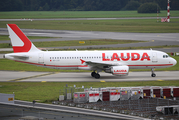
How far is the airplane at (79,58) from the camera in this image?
47438 millimetres

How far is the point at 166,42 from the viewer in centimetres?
9106

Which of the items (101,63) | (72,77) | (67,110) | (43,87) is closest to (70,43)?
(72,77)

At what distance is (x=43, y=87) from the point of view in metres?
40.9

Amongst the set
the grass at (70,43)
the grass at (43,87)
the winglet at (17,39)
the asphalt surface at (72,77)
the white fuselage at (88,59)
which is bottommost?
the grass at (43,87)

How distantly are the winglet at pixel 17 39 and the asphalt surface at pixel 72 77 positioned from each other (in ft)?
15.9

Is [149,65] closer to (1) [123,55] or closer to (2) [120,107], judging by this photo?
(1) [123,55]

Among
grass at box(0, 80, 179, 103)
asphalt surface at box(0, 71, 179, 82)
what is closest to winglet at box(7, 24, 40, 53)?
asphalt surface at box(0, 71, 179, 82)

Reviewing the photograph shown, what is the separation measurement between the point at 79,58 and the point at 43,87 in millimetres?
9308

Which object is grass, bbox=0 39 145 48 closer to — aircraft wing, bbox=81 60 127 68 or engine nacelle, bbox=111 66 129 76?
aircraft wing, bbox=81 60 127 68

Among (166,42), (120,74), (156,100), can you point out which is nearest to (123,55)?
(120,74)

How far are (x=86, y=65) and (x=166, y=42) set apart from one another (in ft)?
164

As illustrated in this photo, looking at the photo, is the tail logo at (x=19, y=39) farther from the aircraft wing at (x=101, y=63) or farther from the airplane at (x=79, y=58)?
the aircraft wing at (x=101, y=63)

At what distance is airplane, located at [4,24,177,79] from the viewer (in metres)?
47.4

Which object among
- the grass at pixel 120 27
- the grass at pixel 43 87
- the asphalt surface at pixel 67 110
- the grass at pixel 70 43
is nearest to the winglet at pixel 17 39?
the grass at pixel 43 87
